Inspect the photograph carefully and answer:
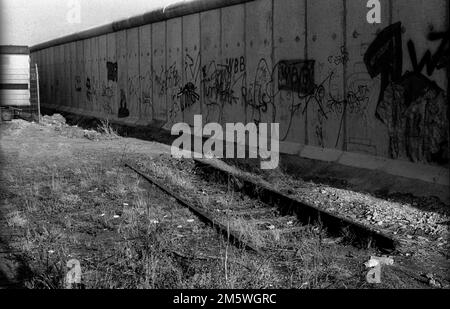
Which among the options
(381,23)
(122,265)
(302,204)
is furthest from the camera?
(381,23)

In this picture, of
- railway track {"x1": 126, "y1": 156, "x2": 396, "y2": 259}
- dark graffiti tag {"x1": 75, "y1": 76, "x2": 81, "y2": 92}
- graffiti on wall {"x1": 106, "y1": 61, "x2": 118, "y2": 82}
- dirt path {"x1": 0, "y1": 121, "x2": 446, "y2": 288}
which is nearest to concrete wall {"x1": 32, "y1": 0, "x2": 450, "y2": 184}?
dirt path {"x1": 0, "y1": 121, "x2": 446, "y2": 288}

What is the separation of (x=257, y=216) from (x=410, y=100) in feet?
11.1

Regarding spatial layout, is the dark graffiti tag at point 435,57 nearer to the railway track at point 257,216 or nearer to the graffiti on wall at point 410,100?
the graffiti on wall at point 410,100

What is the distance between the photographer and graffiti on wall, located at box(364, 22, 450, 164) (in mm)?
9312

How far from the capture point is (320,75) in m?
12.3

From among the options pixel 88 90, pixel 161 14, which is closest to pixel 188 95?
pixel 161 14

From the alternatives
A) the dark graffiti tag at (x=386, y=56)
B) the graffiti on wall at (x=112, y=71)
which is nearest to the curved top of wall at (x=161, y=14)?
the graffiti on wall at (x=112, y=71)

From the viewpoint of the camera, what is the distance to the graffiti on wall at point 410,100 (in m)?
9.31

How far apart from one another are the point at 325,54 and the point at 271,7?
255 centimetres

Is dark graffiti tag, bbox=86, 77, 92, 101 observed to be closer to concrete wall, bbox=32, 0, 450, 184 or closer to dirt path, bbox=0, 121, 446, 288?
concrete wall, bbox=32, 0, 450, 184

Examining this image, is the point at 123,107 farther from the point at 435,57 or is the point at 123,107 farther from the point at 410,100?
the point at 435,57

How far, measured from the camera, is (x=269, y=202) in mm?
9422

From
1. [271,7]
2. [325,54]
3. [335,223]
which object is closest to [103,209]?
[335,223]
